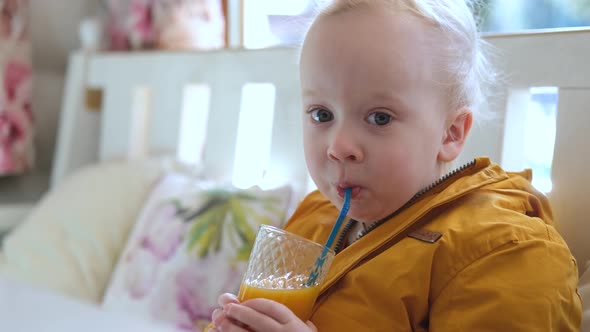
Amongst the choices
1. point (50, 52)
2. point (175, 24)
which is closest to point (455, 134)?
point (175, 24)

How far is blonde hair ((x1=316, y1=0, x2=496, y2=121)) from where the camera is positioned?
724 millimetres

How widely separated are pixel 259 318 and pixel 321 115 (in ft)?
0.84

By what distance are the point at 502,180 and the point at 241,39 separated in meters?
1.06

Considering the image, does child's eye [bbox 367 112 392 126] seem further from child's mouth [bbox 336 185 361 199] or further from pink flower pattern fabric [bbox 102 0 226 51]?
pink flower pattern fabric [bbox 102 0 226 51]

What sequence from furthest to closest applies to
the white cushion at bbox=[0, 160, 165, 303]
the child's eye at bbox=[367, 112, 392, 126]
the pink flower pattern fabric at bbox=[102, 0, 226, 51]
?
the pink flower pattern fabric at bbox=[102, 0, 226, 51] < the white cushion at bbox=[0, 160, 165, 303] < the child's eye at bbox=[367, 112, 392, 126]

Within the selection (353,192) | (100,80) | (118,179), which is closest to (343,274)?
(353,192)

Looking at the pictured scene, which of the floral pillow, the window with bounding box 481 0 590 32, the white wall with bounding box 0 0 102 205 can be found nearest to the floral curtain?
the white wall with bounding box 0 0 102 205

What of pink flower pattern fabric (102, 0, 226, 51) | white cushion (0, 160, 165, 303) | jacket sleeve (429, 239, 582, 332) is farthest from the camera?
pink flower pattern fabric (102, 0, 226, 51)

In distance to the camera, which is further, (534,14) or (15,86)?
(15,86)

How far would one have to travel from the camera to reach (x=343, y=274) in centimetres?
72

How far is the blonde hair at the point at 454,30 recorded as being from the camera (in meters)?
0.72

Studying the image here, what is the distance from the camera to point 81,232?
4.72 feet

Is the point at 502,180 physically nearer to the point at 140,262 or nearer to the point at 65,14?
the point at 140,262

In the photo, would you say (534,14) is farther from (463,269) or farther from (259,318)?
(259,318)
